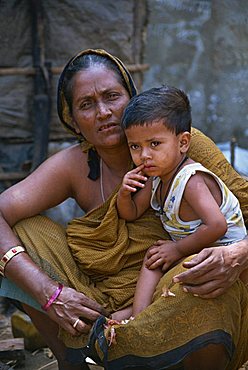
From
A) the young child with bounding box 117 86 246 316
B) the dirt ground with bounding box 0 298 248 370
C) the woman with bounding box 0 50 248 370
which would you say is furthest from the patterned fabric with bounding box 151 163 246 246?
the dirt ground with bounding box 0 298 248 370

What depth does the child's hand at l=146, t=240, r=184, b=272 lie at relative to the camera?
10.0 ft

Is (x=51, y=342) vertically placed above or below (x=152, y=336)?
below

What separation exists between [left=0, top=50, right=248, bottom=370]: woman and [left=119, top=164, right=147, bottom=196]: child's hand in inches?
7.7

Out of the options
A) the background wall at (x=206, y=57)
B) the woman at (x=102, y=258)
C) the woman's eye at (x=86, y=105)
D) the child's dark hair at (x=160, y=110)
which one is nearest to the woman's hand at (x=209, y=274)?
the woman at (x=102, y=258)

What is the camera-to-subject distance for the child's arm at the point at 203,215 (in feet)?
9.52

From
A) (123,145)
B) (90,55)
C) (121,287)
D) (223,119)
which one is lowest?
(223,119)

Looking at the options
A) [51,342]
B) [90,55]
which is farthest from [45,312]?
[90,55]

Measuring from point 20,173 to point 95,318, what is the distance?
2971mm

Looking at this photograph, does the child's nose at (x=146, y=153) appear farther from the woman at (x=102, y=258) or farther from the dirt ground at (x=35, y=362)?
the dirt ground at (x=35, y=362)

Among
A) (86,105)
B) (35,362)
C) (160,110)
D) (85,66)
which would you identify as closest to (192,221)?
(160,110)

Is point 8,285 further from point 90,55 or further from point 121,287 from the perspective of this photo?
point 90,55

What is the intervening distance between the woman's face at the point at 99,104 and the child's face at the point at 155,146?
23 cm

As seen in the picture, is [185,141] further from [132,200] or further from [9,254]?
[9,254]

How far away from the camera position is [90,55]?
11.1 ft
